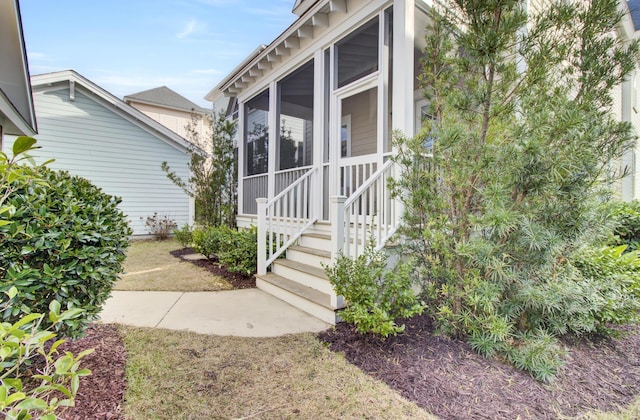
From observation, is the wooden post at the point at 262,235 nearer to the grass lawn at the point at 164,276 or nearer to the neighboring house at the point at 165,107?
the grass lawn at the point at 164,276

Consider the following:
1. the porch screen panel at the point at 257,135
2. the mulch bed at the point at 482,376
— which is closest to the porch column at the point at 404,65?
the mulch bed at the point at 482,376

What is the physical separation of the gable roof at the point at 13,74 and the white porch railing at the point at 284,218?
3.67 metres

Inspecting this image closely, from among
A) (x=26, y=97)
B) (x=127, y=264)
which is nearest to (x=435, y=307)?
(x=127, y=264)

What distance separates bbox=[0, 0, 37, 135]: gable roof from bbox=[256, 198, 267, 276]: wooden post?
3.51 m

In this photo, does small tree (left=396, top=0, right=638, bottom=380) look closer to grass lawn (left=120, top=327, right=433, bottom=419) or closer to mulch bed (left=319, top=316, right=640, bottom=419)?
mulch bed (left=319, top=316, right=640, bottom=419)

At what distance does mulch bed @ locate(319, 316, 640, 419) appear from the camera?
210 centimetres

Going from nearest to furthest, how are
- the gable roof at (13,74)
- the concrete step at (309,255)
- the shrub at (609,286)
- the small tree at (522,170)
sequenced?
1. the small tree at (522,170)
2. the shrub at (609,286)
3. the gable roof at (13,74)
4. the concrete step at (309,255)

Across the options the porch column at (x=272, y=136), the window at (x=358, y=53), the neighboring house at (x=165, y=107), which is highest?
the neighboring house at (x=165, y=107)

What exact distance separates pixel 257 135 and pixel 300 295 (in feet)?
15.7

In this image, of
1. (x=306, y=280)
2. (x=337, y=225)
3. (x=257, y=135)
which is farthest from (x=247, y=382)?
(x=257, y=135)

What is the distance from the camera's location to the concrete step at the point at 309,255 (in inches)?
172

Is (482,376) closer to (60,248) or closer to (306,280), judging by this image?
(306,280)

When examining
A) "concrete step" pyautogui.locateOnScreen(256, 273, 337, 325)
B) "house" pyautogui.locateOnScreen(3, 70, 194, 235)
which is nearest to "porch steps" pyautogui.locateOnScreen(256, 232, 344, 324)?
"concrete step" pyautogui.locateOnScreen(256, 273, 337, 325)

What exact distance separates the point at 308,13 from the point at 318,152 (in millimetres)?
2183
